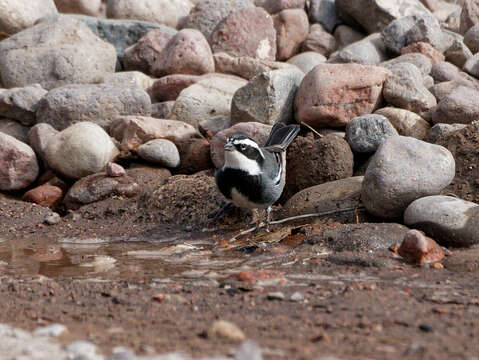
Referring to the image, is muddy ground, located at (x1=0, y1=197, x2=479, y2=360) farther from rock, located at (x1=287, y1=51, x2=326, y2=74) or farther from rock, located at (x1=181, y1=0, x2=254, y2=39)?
rock, located at (x1=181, y1=0, x2=254, y2=39)

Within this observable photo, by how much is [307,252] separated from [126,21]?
27.0 ft

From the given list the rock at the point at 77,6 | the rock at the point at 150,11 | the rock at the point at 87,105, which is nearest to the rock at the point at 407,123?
the rock at the point at 87,105

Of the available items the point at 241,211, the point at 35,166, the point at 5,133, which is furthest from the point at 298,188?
the point at 5,133

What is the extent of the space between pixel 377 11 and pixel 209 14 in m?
3.23

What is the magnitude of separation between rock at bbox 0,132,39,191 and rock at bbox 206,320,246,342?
19.8 ft

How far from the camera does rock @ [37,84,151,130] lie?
8.91m

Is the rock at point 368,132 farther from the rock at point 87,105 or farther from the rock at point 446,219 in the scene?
the rock at point 87,105

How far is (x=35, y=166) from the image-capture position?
27.7ft

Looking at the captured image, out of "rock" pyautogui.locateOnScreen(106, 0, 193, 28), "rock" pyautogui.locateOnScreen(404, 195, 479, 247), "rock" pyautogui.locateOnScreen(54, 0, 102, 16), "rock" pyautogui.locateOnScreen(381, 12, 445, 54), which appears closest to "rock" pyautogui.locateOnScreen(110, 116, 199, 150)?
"rock" pyautogui.locateOnScreen(404, 195, 479, 247)

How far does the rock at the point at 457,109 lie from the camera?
7324 mm

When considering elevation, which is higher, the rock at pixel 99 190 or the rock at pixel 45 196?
the rock at pixel 99 190

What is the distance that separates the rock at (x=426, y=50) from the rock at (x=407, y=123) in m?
2.42

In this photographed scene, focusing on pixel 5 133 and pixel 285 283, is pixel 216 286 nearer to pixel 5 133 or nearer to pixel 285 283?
pixel 285 283

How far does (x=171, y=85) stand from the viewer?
32.3 ft
